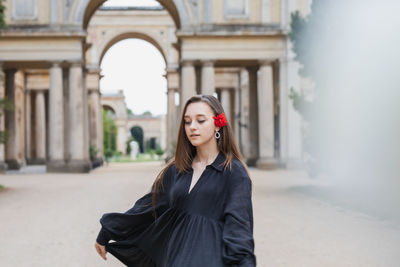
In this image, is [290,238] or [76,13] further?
[76,13]

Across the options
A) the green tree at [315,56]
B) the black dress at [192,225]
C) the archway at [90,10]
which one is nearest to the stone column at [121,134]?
the archway at [90,10]

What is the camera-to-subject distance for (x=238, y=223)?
3.11 metres

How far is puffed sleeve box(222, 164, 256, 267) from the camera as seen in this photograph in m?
3.01

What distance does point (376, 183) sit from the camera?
1247 cm

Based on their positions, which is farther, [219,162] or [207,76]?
[207,76]

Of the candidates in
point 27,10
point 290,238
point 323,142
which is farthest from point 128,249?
point 27,10

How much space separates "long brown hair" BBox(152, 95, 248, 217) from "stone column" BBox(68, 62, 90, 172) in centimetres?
2370

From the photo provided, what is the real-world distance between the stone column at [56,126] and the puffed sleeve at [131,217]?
2371 centimetres

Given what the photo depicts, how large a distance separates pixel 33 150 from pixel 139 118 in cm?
4721

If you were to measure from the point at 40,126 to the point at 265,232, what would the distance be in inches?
1368

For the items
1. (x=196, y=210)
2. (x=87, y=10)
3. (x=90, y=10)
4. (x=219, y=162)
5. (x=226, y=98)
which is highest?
(x=90, y=10)

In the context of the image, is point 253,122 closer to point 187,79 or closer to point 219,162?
point 187,79

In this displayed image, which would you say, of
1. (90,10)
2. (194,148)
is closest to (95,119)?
(90,10)

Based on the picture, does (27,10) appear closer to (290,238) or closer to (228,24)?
(228,24)
